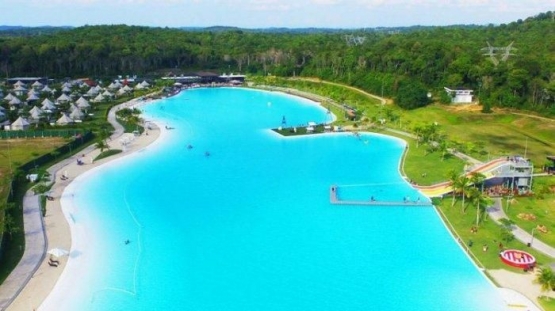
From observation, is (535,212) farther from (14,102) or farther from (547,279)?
(14,102)

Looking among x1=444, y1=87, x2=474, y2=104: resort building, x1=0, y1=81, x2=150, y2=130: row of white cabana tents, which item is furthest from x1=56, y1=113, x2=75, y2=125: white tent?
x1=444, y1=87, x2=474, y2=104: resort building

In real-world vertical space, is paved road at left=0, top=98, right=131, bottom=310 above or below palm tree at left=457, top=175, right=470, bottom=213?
below

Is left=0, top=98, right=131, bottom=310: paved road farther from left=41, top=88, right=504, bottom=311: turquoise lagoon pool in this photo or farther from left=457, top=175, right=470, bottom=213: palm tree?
left=457, top=175, right=470, bottom=213: palm tree

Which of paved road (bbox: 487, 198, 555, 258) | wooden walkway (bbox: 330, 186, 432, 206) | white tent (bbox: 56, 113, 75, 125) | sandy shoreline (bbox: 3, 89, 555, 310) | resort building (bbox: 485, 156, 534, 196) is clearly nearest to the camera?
sandy shoreline (bbox: 3, 89, 555, 310)

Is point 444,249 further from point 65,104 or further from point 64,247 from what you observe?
point 65,104

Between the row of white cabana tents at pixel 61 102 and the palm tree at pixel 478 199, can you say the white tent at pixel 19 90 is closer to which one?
the row of white cabana tents at pixel 61 102

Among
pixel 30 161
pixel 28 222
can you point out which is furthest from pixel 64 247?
pixel 30 161

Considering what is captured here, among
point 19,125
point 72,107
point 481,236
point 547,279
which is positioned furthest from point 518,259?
point 72,107
